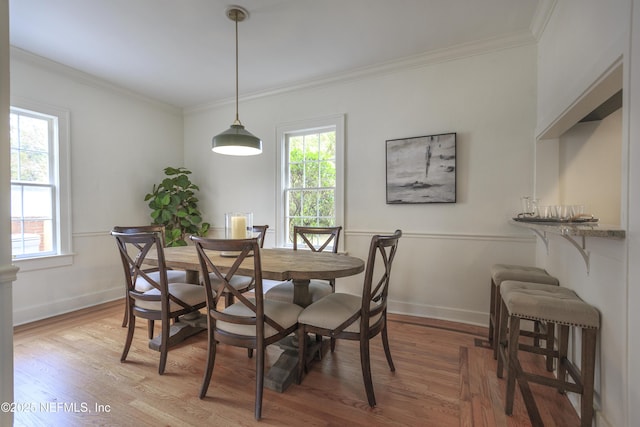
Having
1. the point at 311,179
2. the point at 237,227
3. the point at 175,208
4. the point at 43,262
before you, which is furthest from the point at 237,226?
the point at 43,262

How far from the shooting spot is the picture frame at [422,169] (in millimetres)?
2840

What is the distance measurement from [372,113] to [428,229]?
145 cm

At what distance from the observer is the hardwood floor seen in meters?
1.56

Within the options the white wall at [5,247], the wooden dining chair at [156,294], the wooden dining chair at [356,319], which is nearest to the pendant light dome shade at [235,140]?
the wooden dining chair at [156,294]

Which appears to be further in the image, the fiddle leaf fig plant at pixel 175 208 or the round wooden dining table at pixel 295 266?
the fiddle leaf fig plant at pixel 175 208

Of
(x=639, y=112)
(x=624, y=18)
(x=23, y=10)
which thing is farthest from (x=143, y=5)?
(x=639, y=112)

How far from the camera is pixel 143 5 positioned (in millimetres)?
2215

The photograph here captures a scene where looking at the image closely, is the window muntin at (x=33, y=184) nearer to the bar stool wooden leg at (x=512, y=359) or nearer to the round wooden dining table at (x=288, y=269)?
the round wooden dining table at (x=288, y=269)

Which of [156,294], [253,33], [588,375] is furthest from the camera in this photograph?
[253,33]

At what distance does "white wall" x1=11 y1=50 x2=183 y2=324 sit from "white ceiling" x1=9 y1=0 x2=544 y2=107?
0.25m

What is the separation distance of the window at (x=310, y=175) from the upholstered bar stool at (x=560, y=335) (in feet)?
6.72

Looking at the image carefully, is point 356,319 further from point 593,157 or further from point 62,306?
point 62,306

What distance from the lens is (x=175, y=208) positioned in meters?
3.90

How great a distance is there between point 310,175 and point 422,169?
1.40 metres
